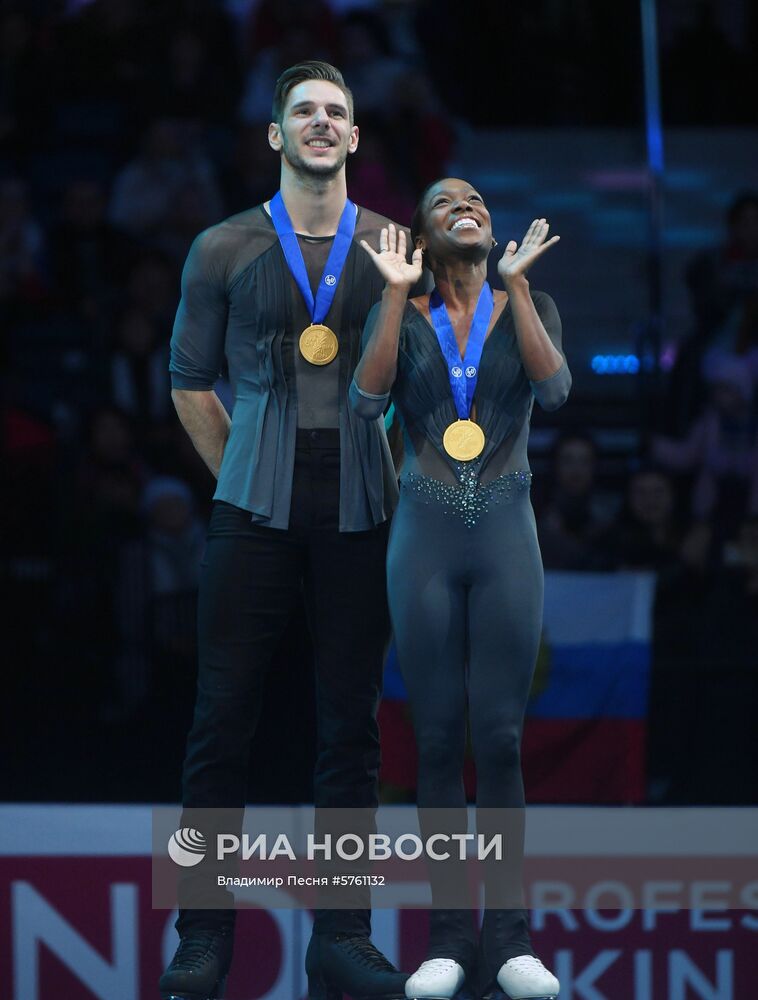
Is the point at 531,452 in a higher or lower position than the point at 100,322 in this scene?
lower

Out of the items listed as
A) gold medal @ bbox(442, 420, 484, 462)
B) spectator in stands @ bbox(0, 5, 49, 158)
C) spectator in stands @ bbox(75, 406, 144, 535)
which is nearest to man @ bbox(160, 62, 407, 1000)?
gold medal @ bbox(442, 420, 484, 462)

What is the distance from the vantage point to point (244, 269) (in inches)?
153

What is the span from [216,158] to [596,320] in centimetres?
218

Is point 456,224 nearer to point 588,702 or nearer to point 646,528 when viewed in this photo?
point 588,702

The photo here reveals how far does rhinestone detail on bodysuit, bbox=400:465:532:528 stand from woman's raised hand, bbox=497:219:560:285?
44 cm

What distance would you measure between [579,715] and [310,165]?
2475mm

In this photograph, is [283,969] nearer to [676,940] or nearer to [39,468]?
[676,940]

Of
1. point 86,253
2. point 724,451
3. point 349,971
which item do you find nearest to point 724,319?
point 724,451

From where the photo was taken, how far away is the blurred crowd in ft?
19.6

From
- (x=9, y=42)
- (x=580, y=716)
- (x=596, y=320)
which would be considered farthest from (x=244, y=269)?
(x=9, y=42)

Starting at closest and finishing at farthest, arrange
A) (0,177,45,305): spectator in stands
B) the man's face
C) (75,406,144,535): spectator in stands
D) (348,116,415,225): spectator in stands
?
the man's face < (75,406,144,535): spectator in stands < (348,116,415,225): spectator in stands < (0,177,45,305): spectator in stands

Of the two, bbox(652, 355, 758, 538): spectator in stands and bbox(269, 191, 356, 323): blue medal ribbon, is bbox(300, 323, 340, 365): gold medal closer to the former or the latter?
bbox(269, 191, 356, 323): blue medal ribbon

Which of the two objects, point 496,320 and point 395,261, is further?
point 496,320

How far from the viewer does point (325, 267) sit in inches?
153
